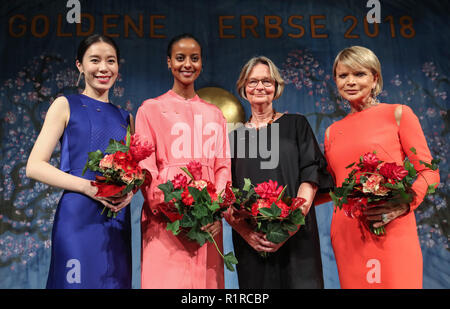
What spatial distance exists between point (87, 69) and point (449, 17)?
3922 mm

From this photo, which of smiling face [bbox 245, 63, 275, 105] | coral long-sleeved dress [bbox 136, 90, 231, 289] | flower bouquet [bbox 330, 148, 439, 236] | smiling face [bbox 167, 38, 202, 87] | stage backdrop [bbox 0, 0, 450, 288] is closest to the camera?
flower bouquet [bbox 330, 148, 439, 236]

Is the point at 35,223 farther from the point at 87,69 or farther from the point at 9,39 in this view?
the point at 87,69

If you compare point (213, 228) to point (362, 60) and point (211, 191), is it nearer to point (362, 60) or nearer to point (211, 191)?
point (211, 191)

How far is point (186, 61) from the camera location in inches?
103

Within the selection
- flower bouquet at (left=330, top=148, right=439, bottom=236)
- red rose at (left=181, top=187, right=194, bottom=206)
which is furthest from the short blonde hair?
red rose at (left=181, top=187, right=194, bottom=206)

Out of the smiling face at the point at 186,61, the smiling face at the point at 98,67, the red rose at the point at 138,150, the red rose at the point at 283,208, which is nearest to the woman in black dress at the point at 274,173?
the red rose at the point at 283,208

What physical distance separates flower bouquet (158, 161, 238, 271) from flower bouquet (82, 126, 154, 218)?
0.14 meters

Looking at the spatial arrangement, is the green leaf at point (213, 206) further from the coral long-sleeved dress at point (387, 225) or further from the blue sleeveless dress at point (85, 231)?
the coral long-sleeved dress at point (387, 225)

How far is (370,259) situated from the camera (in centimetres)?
238

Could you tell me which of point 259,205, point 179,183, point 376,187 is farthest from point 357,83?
point 179,183

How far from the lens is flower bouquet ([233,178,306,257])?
220cm

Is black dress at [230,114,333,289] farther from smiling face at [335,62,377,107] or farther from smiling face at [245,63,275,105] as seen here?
smiling face at [335,62,377,107]

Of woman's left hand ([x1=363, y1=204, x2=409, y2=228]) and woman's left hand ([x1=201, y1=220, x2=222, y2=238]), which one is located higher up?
woman's left hand ([x1=363, y1=204, x2=409, y2=228])

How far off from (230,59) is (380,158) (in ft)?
8.40
